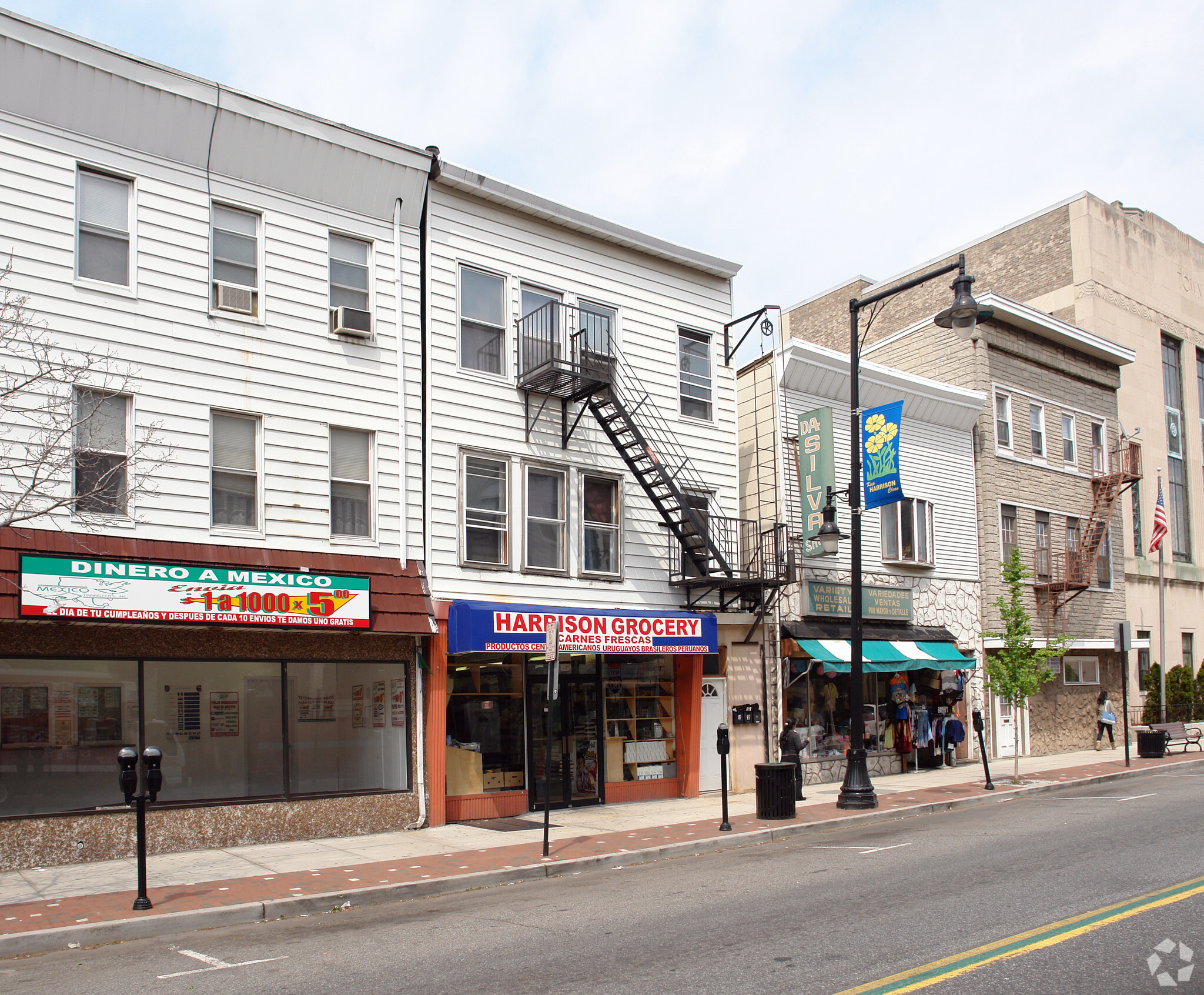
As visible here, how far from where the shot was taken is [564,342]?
17.6 metres

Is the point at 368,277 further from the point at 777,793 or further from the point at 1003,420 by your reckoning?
the point at 1003,420

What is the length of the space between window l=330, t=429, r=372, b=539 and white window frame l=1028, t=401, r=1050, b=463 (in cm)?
1912

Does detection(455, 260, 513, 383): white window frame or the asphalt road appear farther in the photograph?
detection(455, 260, 513, 383): white window frame

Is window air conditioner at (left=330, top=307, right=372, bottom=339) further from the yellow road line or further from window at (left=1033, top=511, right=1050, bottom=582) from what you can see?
window at (left=1033, top=511, right=1050, bottom=582)

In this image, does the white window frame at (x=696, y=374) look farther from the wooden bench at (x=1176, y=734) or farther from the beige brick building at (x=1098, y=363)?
the wooden bench at (x=1176, y=734)

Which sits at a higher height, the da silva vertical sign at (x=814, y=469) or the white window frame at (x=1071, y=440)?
the white window frame at (x=1071, y=440)

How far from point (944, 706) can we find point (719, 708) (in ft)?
24.0

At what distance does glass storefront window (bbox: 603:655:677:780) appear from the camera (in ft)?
58.1

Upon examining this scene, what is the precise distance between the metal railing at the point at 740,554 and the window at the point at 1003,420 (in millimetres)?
8951

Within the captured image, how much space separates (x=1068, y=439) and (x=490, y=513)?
19378mm

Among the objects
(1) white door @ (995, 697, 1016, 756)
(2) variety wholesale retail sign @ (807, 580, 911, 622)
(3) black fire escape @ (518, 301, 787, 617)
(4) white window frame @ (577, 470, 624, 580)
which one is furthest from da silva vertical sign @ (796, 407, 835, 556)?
(1) white door @ (995, 697, 1016, 756)

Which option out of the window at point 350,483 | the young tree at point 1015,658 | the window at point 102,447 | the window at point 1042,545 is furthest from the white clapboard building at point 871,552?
the window at point 102,447

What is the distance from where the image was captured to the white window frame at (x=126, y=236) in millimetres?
12875

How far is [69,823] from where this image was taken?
12.0 meters
